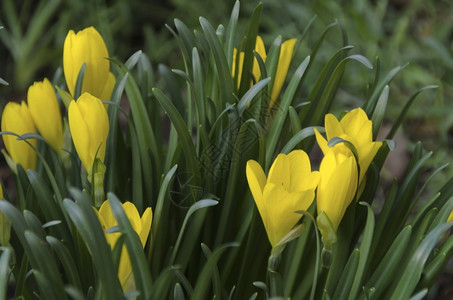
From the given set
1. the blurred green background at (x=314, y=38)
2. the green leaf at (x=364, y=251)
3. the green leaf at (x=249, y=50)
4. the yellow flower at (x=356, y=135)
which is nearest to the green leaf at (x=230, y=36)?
the green leaf at (x=249, y=50)

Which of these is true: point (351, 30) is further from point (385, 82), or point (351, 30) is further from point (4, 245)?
point (4, 245)

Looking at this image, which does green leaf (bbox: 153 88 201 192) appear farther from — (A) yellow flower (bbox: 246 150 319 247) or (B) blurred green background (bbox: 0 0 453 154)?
(B) blurred green background (bbox: 0 0 453 154)

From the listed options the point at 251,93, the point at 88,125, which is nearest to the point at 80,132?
the point at 88,125

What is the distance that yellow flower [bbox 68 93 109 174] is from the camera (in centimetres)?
86

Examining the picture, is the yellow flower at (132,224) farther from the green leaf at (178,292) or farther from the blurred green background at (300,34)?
the blurred green background at (300,34)

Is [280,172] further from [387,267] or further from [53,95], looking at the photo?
[53,95]

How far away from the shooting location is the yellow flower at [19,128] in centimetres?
98

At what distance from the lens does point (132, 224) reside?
79 centimetres

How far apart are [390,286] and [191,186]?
1.00 feet

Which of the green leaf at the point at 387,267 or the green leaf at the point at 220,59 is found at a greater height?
the green leaf at the point at 220,59

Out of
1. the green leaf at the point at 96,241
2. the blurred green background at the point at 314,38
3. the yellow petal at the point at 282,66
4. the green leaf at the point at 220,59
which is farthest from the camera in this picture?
the blurred green background at the point at 314,38

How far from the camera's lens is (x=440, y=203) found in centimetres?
99

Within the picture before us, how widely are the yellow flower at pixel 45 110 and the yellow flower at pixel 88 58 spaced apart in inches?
1.4

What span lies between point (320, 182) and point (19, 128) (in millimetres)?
454
